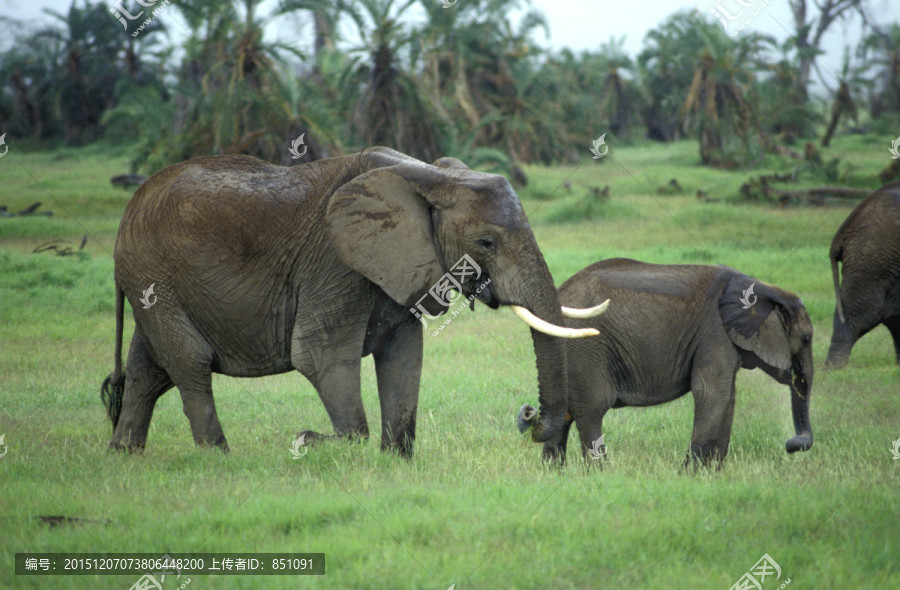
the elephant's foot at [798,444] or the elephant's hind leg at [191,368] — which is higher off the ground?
the elephant's hind leg at [191,368]

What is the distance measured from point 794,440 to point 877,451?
0.97 m

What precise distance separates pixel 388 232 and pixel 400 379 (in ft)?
3.82

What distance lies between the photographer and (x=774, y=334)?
7.87m

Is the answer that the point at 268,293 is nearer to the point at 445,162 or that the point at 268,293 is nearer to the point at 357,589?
the point at 445,162

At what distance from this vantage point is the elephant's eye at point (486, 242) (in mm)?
6656

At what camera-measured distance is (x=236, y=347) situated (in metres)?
7.51

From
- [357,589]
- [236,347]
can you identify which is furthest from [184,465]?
[357,589]

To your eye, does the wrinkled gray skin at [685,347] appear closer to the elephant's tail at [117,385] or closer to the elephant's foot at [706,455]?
the elephant's foot at [706,455]

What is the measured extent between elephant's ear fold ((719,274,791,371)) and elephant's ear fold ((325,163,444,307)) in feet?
8.07

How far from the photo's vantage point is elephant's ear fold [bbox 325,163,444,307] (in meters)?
6.78

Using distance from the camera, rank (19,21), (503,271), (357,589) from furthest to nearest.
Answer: (19,21), (503,271), (357,589)

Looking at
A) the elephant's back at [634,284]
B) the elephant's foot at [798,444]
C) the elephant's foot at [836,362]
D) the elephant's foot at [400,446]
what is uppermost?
the elephant's back at [634,284]

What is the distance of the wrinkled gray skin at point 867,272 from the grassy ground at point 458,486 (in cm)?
49

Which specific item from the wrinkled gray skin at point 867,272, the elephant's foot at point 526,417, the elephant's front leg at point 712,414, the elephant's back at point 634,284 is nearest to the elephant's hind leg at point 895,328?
the wrinkled gray skin at point 867,272
